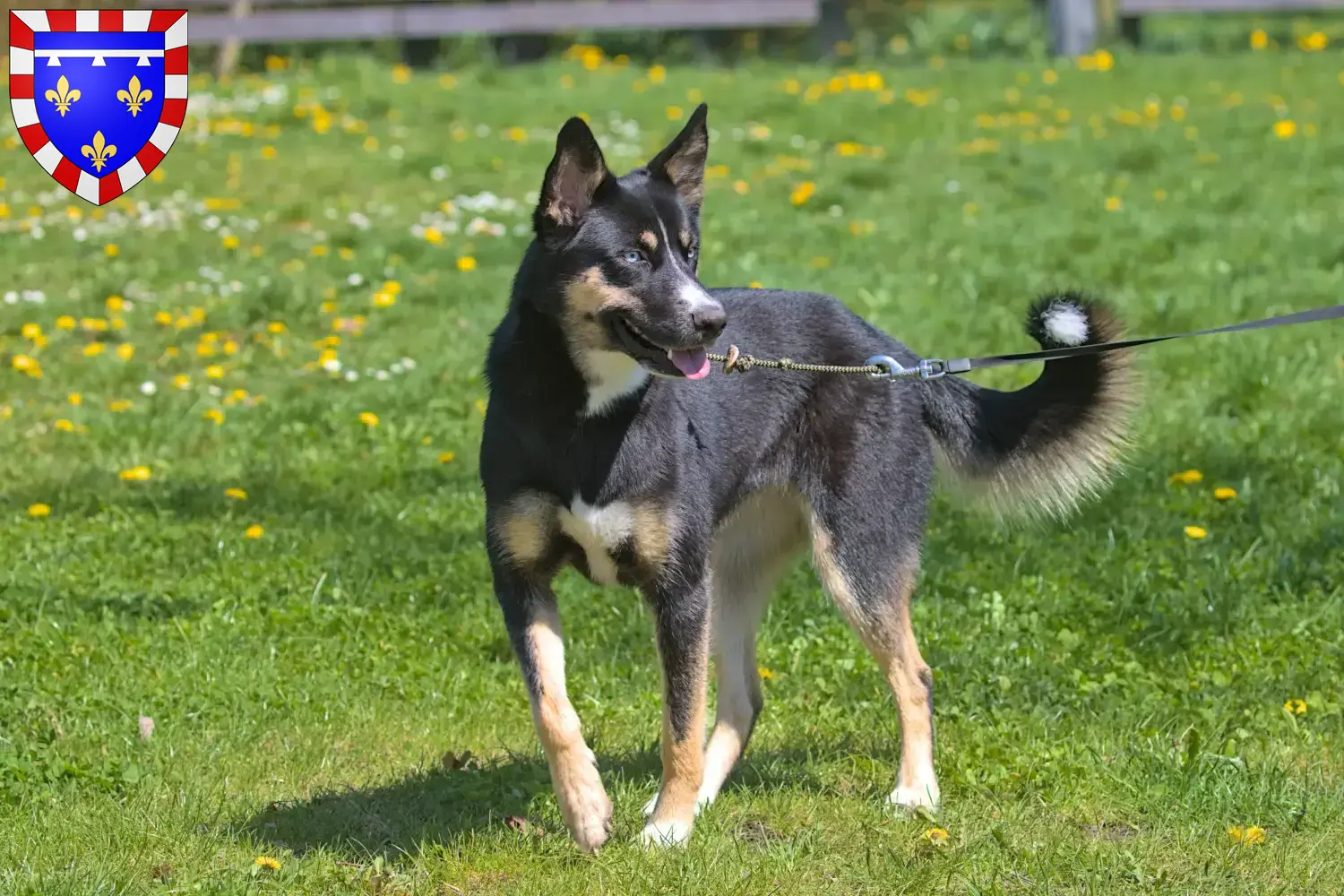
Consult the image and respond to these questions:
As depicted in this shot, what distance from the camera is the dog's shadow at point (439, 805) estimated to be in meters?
4.04

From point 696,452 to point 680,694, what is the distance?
2.06 ft

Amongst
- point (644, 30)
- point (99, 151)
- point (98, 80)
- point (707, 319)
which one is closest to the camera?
point (707, 319)

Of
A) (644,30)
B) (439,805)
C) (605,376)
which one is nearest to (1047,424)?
(605,376)

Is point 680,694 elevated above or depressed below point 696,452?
below

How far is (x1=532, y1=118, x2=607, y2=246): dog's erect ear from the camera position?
3.83 metres

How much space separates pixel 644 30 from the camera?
56.5 feet

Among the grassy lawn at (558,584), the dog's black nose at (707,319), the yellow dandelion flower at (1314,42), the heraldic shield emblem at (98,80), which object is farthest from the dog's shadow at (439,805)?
the yellow dandelion flower at (1314,42)

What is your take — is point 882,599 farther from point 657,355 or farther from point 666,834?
point 657,355

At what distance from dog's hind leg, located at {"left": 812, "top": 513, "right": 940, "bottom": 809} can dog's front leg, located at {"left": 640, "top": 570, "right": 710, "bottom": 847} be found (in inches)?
20.6

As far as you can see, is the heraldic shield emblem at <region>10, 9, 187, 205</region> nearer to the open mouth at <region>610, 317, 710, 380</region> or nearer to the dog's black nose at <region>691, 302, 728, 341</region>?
the open mouth at <region>610, 317, 710, 380</region>

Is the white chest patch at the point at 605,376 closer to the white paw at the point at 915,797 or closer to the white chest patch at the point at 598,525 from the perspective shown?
the white chest patch at the point at 598,525

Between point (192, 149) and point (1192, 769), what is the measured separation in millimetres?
10114

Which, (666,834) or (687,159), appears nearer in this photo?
(666,834)

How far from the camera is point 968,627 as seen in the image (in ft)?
17.7
